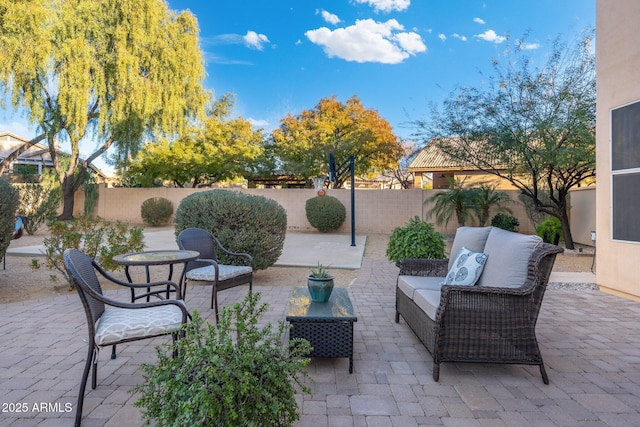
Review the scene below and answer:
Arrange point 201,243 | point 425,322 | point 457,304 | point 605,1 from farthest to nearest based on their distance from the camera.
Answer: point 605,1 → point 201,243 → point 425,322 → point 457,304

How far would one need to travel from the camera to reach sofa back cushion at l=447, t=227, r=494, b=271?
3098 millimetres

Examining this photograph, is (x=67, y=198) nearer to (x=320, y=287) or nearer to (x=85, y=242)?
(x=85, y=242)

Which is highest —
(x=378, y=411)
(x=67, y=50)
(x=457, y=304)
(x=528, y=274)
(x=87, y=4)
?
(x=87, y=4)

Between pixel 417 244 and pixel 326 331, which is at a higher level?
pixel 417 244

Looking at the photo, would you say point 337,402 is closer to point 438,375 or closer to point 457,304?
point 438,375

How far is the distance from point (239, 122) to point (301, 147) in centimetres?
322

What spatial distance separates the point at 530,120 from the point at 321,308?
24.1 ft

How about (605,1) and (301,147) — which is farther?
(301,147)

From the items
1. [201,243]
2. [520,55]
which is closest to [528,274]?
[201,243]

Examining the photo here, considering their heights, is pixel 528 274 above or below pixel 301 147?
below

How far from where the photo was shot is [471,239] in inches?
126

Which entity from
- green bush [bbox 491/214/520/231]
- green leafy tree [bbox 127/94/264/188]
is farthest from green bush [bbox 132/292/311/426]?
green leafy tree [bbox 127/94/264/188]

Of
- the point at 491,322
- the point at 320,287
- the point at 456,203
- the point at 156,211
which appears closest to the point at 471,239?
the point at 491,322

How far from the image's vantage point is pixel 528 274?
7.70 feet
